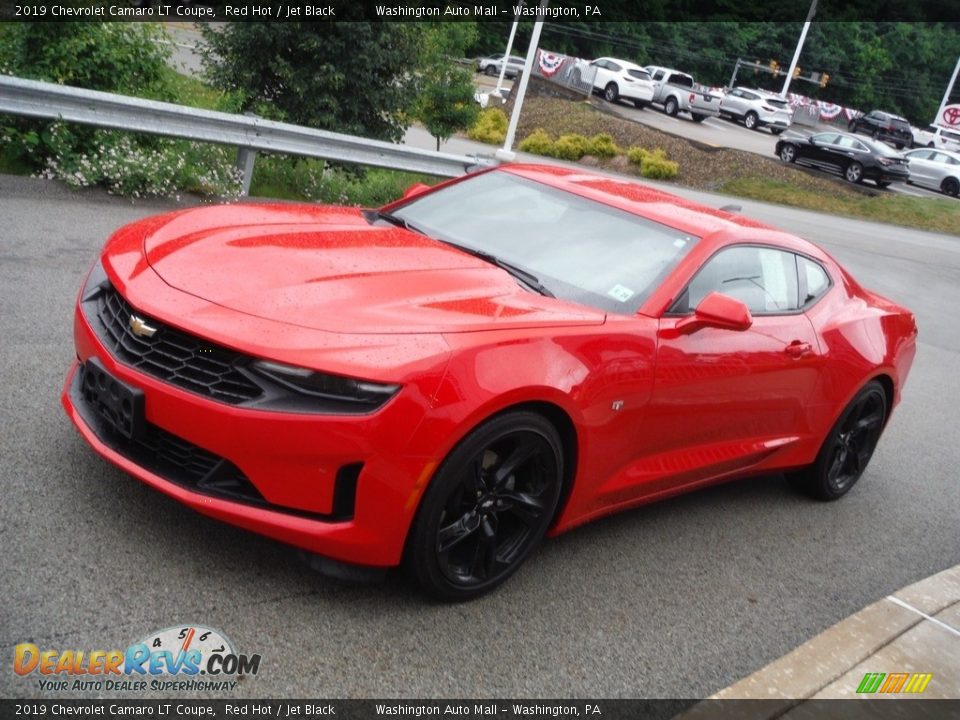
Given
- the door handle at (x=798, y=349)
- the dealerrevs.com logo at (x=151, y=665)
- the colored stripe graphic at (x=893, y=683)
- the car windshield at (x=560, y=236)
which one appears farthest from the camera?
the door handle at (x=798, y=349)

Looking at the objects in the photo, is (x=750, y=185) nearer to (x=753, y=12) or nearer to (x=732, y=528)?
(x=732, y=528)

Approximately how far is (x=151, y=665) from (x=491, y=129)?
3300 centimetres

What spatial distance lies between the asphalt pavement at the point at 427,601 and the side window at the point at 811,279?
3.96ft

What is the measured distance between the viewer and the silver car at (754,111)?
54281 mm

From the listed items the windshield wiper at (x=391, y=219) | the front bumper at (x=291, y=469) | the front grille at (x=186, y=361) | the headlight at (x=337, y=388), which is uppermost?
the windshield wiper at (x=391, y=219)

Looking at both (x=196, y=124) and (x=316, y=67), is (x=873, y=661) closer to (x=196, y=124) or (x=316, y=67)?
(x=196, y=124)

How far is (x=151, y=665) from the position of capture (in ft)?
9.95

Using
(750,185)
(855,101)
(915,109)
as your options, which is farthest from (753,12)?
(750,185)

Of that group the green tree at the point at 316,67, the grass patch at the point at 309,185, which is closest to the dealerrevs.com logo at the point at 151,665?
the grass patch at the point at 309,185

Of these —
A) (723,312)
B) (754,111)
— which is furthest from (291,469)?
(754,111)

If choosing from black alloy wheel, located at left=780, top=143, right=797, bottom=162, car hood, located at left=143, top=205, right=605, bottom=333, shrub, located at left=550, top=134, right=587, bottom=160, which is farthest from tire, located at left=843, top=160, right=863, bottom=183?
car hood, located at left=143, top=205, right=605, bottom=333

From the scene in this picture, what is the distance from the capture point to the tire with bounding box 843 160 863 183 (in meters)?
37.4

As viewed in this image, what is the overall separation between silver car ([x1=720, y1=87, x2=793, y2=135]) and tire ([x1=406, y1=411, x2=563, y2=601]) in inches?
2118

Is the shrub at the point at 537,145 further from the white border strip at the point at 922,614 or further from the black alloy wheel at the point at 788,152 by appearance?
the white border strip at the point at 922,614
